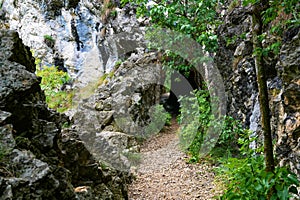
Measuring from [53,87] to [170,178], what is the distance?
312 inches

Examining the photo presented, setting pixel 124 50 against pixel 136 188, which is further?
pixel 124 50

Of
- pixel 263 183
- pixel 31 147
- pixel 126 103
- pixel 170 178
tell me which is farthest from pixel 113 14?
pixel 263 183

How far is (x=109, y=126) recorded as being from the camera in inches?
364

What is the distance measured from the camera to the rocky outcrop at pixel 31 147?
256cm

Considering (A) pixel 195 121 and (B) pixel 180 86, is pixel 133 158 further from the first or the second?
(B) pixel 180 86

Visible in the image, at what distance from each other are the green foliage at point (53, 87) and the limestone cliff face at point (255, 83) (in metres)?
7.25

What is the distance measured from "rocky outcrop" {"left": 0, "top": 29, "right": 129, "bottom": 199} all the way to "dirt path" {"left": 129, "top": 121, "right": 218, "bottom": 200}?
4.24 ft

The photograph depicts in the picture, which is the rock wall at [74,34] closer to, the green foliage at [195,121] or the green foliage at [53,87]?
the green foliage at [53,87]

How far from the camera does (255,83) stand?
543 cm

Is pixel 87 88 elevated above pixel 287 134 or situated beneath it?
elevated above

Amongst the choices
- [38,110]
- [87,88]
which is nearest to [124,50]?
[87,88]

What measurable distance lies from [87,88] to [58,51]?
9.88 ft

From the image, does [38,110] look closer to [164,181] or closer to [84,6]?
[164,181]

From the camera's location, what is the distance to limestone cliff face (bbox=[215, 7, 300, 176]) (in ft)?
10.7
